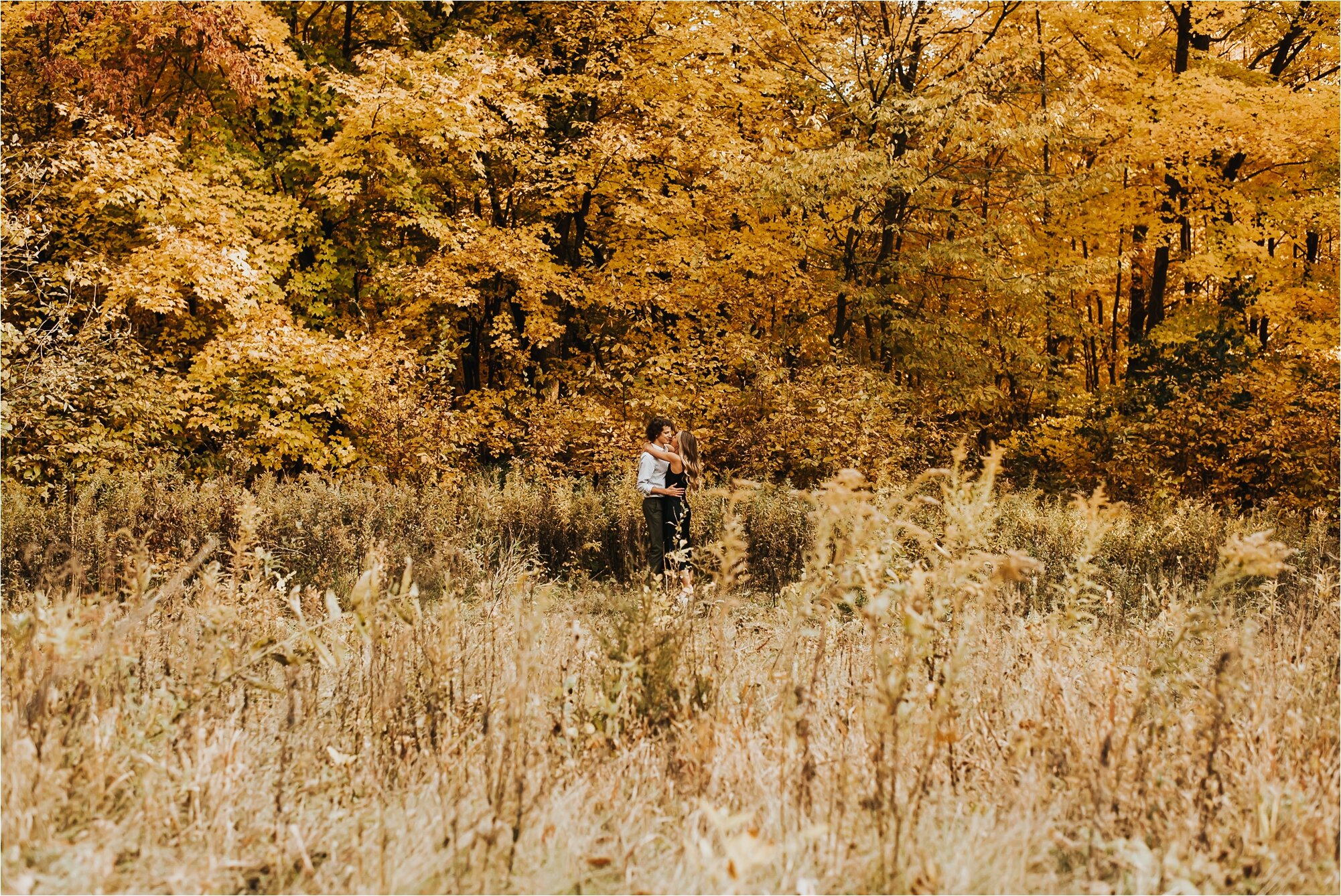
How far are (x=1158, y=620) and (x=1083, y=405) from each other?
966cm

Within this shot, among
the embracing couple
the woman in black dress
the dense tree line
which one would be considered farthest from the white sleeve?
the dense tree line

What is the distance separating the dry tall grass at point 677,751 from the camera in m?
2.41

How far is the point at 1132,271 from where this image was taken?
60.1 ft

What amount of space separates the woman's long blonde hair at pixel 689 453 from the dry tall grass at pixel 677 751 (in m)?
3.32

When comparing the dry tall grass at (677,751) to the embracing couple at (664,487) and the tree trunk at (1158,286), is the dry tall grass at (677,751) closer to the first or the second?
the embracing couple at (664,487)

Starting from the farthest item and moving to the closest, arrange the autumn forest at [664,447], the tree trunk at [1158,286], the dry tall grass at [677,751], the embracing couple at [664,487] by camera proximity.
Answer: the tree trunk at [1158,286], the embracing couple at [664,487], the autumn forest at [664,447], the dry tall grass at [677,751]

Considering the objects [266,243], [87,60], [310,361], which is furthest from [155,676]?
[87,60]

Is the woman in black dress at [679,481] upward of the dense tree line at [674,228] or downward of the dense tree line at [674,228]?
downward

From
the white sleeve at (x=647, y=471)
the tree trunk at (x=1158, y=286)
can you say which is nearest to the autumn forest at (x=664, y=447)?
the white sleeve at (x=647, y=471)

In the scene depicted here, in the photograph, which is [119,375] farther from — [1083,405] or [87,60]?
[1083,405]

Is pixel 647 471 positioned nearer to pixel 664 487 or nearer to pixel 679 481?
pixel 664 487

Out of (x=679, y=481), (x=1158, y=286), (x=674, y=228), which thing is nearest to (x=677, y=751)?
(x=679, y=481)

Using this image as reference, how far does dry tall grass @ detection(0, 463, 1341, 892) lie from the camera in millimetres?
2414

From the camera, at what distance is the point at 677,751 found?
3.14m
